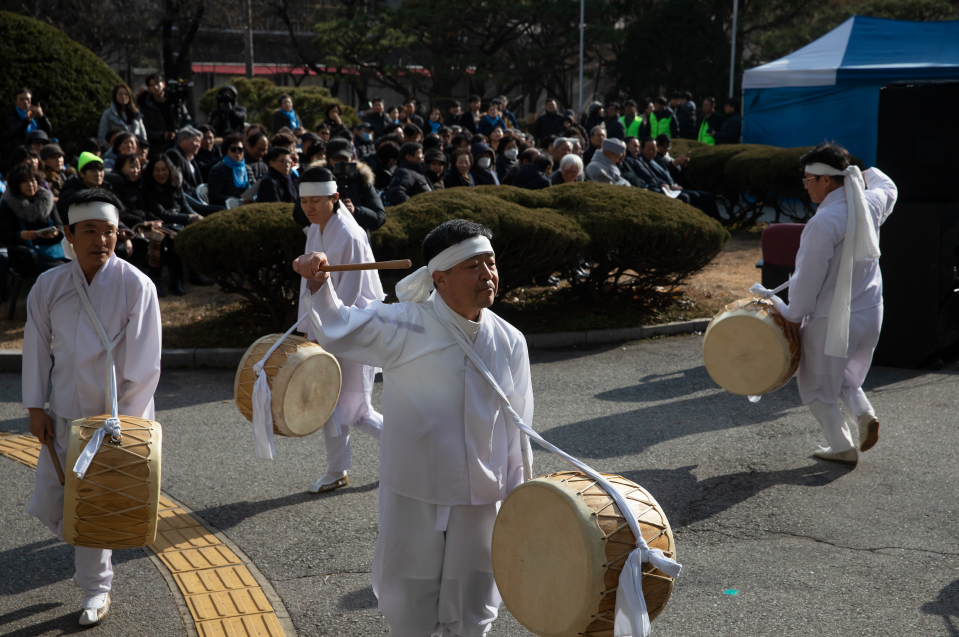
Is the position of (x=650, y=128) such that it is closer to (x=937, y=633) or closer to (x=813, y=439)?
(x=813, y=439)

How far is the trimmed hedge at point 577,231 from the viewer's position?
8.58 meters

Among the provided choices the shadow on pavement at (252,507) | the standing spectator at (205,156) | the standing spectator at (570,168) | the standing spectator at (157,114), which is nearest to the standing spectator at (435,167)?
the standing spectator at (570,168)

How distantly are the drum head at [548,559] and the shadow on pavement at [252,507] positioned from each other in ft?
6.90

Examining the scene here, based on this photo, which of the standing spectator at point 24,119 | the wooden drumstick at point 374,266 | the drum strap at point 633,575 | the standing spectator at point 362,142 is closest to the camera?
the drum strap at point 633,575

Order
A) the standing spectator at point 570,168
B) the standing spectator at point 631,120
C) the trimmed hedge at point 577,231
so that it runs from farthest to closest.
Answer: the standing spectator at point 631,120 < the standing spectator at point 570,168 < the trimmed hedge at point 577,231

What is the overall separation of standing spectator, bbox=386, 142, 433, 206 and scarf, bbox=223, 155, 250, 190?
2190 mm

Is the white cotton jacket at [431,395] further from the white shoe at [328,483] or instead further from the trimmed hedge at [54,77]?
the trimmed hedge at [54,77]

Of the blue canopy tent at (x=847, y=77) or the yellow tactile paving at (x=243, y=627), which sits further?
the blue canopy tent at (x=847, y=77)

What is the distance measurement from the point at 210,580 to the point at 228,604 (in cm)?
27

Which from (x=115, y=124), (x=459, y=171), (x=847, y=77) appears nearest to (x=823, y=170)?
(x=459, y=171)

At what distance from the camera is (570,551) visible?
8.81ft

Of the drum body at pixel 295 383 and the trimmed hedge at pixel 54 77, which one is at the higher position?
the trimmed hedge at pixel 54 77

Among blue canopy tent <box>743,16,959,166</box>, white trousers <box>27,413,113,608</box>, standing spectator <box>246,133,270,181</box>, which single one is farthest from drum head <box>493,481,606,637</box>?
blue canopy tent <box>743,16,959,166</box>

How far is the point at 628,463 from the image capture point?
5.71 metres
